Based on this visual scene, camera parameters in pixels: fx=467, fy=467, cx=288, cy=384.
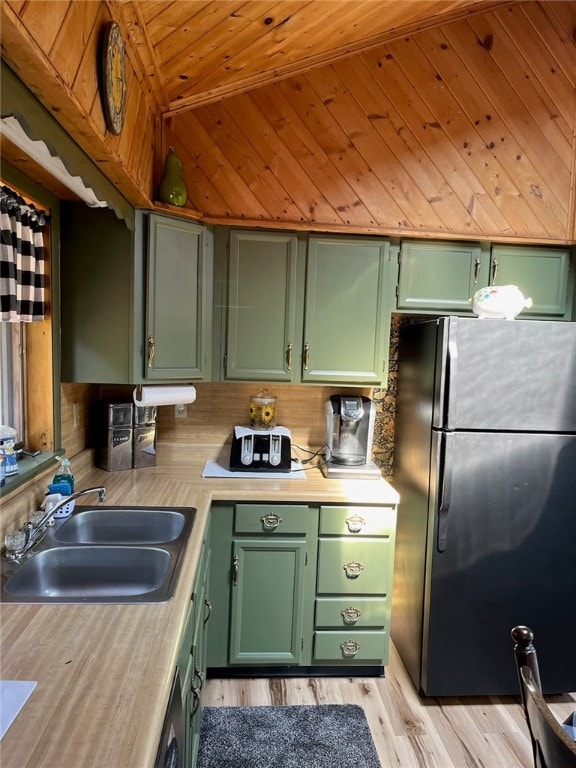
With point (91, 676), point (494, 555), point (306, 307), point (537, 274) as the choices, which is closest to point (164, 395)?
point (306, 307)

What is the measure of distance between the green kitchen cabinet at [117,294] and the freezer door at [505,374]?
126 cm

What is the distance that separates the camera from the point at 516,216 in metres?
2.53

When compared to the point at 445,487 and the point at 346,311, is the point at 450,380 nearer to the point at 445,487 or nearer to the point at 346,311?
the point at 445,487

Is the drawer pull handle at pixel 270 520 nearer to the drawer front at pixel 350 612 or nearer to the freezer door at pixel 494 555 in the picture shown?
the drawer front at pixel 350 612

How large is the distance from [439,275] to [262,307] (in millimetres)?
936

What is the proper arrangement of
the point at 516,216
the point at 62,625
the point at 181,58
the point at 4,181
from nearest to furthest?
the point at 62,625 < the point at 4,181 < the point at 181,58 < the point at 516,216

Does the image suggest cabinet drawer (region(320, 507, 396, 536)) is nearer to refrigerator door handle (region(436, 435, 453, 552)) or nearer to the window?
refrigerator door handle (region(436, 435, 453, 552))

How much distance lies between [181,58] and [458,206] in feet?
4.98

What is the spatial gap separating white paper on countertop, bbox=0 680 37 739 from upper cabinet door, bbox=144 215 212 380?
1.35 metres

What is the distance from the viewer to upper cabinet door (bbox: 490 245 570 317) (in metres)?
2.46

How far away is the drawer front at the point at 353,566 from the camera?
7.21 ft

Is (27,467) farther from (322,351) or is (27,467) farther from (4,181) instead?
(322,351)

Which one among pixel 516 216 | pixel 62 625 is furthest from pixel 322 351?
pixel 62 625


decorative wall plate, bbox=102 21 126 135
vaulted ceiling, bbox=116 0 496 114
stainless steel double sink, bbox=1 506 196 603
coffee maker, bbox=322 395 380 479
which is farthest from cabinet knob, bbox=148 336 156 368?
vaulted ceiling, bbox=116 0 496 114
